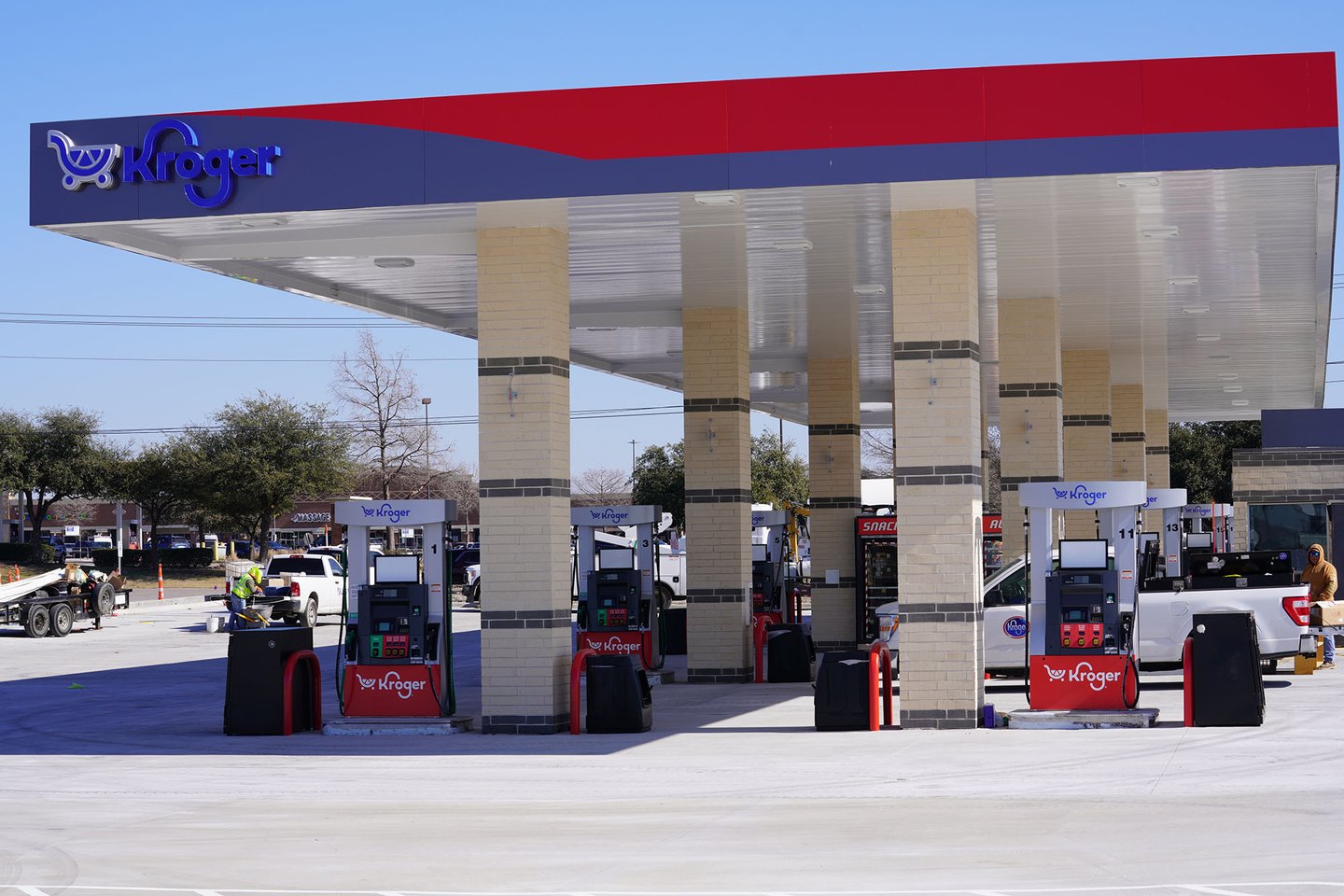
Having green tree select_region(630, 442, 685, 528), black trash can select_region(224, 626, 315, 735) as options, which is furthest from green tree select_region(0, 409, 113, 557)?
black trash can select_region(224, 626, 315, 735)

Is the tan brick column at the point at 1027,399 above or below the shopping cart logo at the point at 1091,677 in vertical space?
above

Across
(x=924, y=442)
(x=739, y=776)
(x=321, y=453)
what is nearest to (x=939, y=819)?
(x=739, y=776)

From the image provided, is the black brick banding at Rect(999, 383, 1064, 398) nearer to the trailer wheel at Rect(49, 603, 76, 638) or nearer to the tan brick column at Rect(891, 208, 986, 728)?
the tan brick column at Rect(891, 208, 986, 728)

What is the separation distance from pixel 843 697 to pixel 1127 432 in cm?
1972

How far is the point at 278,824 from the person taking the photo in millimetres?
10766

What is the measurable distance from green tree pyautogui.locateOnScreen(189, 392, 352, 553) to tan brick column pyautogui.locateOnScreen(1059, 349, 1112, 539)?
133ft

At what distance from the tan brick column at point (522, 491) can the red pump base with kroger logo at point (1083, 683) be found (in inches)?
184

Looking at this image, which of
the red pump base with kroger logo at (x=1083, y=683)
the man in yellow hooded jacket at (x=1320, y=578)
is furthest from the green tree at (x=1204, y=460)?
the red pump base with kroger logo at (x=1083, y=683)

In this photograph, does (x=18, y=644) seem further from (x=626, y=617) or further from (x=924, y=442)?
(x=924, y=442)

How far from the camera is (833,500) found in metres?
28.4

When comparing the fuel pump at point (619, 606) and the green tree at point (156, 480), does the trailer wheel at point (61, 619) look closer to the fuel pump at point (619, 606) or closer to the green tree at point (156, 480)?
the fuel pump at point (619, 606)

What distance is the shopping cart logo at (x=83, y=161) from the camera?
15633mm

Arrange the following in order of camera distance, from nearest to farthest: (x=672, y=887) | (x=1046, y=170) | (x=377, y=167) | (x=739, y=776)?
(x=672, y=887) < (x=739, y=776) < (x=1046, y=170) < (x=377, y=167)

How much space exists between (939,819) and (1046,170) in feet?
20.6
